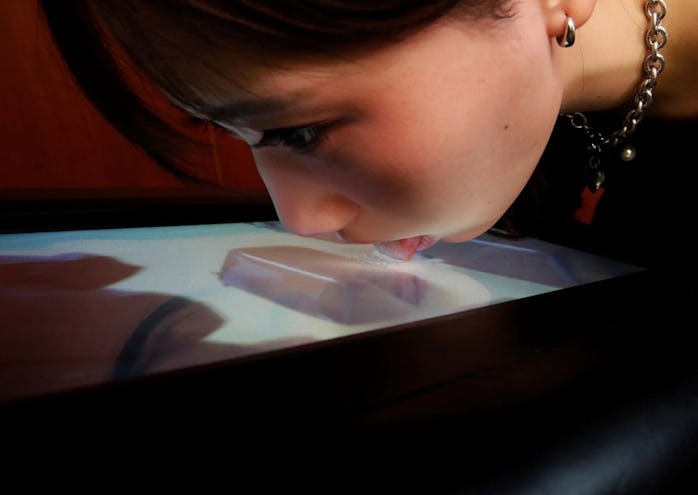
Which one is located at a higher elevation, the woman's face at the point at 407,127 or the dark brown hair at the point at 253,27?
the dark brown hair at the point at 253,27

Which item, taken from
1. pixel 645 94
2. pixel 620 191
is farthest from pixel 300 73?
pixel 620 191

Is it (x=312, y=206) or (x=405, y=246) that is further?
(x=405, y=246)

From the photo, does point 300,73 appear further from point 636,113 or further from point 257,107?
point 636,113

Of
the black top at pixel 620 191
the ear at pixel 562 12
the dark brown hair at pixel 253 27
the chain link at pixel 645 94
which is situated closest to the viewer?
the dark brown hair at pixel 253 27

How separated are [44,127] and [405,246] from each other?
1051 mm

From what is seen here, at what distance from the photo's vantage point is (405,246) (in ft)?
1.79

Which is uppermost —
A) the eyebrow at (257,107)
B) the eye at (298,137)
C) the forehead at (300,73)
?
the forehead at (300,73)

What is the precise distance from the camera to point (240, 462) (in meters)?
0.18

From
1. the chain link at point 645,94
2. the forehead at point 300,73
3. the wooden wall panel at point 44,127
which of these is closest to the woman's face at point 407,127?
the forehead at point 300,73

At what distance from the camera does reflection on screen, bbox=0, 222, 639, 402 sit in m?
→ 0.31

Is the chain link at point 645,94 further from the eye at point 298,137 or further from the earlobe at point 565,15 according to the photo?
the eye at point 298,137

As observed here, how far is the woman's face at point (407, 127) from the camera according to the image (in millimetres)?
326

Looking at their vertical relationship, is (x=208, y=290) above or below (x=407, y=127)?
below

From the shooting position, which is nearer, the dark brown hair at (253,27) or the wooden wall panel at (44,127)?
the dark brown hair at (253,27)
